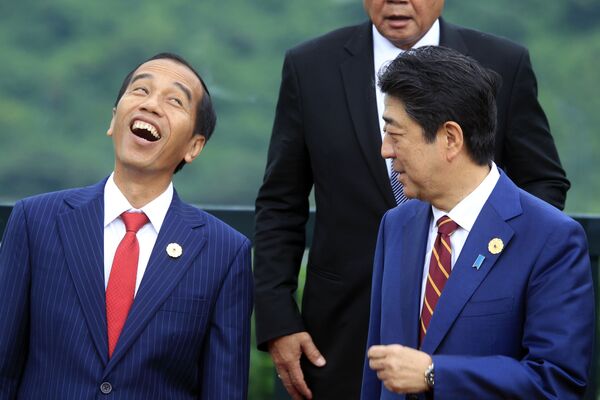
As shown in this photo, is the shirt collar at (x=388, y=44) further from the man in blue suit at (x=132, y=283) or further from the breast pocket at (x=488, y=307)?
the breast pocket at (x=488, y=307)

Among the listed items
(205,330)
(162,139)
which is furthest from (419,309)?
(162,139)

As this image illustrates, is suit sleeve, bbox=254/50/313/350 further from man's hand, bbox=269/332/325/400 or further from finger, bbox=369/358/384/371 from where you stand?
finger, bbox=369/358/384/371

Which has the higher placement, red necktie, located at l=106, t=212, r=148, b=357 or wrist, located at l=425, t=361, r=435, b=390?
red necktie, located at l=106, t=212, r=148, b=357

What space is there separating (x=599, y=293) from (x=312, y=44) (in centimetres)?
163

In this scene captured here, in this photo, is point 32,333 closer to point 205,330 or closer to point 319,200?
point 205,330

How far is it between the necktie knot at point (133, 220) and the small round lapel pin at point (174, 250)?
99 mm

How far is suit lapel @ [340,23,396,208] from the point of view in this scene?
3.94m

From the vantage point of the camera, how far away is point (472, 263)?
3.07m

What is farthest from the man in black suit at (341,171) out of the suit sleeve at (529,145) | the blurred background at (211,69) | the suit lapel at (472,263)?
the suit lapel at (472,263)

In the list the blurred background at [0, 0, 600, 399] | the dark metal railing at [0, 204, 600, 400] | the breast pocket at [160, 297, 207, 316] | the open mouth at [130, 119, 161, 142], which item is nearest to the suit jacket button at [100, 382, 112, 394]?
the breast pocket at [160, 297, 207, 316]

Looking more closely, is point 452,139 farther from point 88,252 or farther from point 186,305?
point 88,252

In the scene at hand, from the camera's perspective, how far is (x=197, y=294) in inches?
132

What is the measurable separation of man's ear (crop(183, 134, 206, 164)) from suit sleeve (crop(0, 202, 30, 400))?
49 cm

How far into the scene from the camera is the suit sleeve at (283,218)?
4.08 meters
